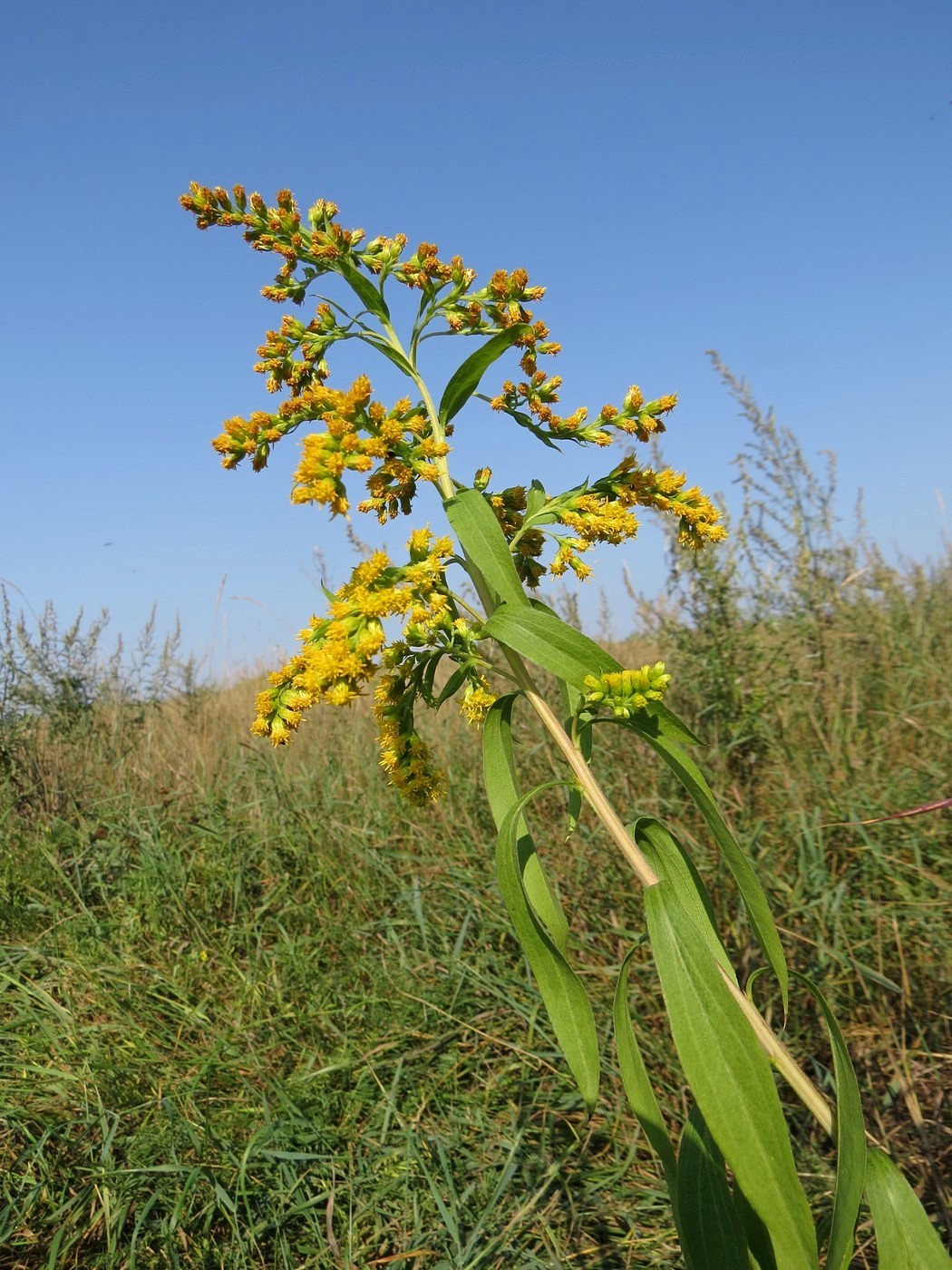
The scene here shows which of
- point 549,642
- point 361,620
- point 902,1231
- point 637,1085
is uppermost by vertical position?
point 361,620

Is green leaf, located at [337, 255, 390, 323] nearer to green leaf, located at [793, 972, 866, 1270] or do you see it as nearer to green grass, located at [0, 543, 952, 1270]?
green leaf, located at [793, 972, 866, 1270]

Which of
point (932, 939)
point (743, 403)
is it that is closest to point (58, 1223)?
point (932, 939)

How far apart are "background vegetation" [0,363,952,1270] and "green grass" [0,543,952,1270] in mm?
11

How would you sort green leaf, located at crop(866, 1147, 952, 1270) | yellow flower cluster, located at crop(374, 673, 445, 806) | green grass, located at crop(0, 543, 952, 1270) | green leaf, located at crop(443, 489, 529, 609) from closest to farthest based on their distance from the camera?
green leaf, located at crop(866, 1147, 952, 1270), green leaf, located at crop(443, 489, 529, 609), yellow flower cluster, located at crop(374, 673, 445, 806), green grass, located at crop(0, 543, 952, 1270)

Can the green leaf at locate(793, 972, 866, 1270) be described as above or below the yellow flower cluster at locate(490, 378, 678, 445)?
below

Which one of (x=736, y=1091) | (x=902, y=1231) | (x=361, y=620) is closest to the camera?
(x=736, y=1091)

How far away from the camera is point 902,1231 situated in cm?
104

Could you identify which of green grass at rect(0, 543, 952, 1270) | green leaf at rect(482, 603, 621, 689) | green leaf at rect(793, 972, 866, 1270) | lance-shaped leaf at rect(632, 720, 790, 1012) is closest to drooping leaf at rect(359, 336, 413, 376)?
green leaf at rect(482, 603, 621, 689)

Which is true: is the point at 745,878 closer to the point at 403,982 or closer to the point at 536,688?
the point at 536,688

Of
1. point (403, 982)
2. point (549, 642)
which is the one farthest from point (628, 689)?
point (403, 982)

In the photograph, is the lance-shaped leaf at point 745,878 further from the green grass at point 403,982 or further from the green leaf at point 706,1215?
the green grass at point 403,982

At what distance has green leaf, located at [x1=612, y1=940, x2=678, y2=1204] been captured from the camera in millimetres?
1062

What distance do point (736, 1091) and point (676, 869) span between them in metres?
0.26

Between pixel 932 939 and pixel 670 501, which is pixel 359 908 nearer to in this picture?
pixel 932 939
